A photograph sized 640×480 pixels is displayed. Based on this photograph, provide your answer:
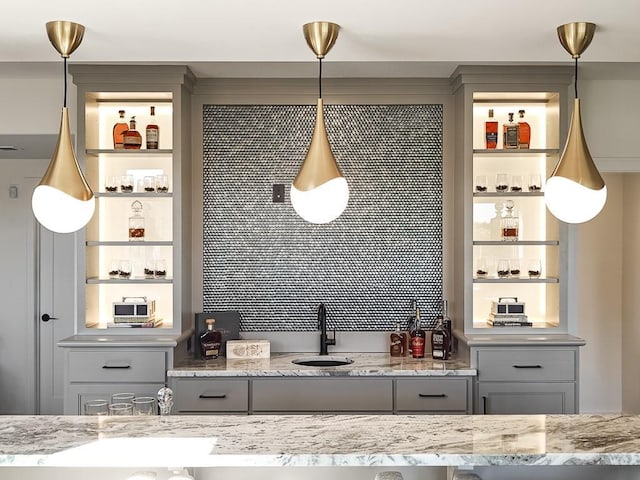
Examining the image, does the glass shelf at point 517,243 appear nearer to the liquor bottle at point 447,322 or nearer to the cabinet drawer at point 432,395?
the liquor bottle at point 447,322

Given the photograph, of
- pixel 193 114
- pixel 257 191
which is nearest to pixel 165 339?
pixel 257 191

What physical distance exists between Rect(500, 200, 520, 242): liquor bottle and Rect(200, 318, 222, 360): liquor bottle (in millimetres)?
1747

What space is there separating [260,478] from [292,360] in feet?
6.50

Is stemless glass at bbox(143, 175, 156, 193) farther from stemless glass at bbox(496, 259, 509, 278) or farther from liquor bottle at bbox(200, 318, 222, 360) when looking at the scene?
stemless glass at bbox(496, 259, 509, 278)

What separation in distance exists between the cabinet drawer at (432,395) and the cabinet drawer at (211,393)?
0.82 meters

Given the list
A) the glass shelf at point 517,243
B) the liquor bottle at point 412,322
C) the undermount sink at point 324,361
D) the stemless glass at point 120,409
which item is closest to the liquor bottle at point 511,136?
the glass shelf at point 517,243

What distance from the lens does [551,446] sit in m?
1.91

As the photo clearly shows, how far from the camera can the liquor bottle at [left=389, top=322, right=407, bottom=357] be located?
Result: 13.5 ft

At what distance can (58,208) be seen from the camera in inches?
90.0

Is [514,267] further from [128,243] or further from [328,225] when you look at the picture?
[128,243]

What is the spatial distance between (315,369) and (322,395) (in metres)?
0.14

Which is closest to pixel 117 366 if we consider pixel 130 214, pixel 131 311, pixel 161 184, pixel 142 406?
pixel 131 311

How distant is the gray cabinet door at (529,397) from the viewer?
3723 millimetres

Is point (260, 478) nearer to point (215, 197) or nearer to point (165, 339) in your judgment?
point (165, 339)
